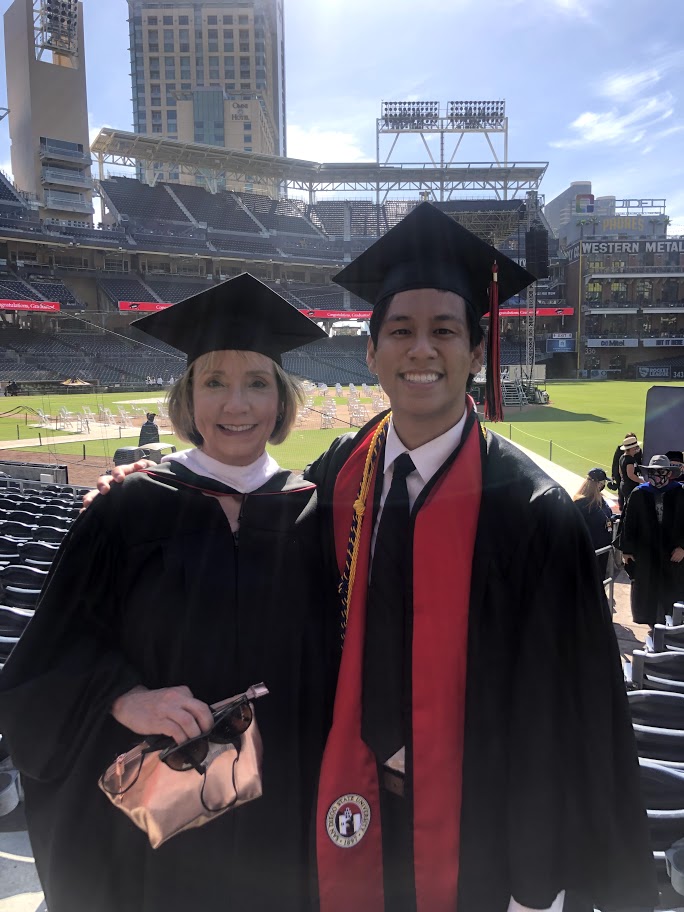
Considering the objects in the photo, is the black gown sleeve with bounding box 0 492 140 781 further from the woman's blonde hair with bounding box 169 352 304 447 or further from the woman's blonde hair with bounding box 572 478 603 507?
the woman's blonde hair with bounding box 572 478 603 507

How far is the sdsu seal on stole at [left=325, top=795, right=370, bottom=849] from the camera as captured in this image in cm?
151

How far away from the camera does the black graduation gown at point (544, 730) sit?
1320mm

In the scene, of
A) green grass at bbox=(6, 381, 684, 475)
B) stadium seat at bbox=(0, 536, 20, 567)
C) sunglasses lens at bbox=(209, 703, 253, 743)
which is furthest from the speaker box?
sunglasses lens at bbox=(209, 703, 253, 743)

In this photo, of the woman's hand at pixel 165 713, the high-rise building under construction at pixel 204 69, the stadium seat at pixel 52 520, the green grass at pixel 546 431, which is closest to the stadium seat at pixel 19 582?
the stadium seat at pixel 52 520

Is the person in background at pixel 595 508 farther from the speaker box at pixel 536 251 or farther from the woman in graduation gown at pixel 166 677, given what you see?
the speaker box at pixel 536 251

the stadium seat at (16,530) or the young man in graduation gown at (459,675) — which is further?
the stadium seat at (16,530)

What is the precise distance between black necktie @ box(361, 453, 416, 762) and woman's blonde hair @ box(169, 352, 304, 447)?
0.54 metres

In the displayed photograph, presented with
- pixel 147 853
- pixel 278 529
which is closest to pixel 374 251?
pixel 278 529

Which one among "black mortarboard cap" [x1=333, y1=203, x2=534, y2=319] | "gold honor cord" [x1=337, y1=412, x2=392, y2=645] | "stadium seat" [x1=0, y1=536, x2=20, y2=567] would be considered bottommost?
"stadium seat" [x1=0, y1=536, x2=20, y2=567]

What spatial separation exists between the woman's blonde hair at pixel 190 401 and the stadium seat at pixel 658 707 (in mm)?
1608

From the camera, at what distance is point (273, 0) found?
274 feet

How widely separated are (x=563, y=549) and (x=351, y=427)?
17078 millimetres

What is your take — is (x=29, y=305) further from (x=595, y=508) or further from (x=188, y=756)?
(x=188, y=756)

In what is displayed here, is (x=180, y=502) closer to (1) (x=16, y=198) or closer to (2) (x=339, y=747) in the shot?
(2) (x=339, y=747)
